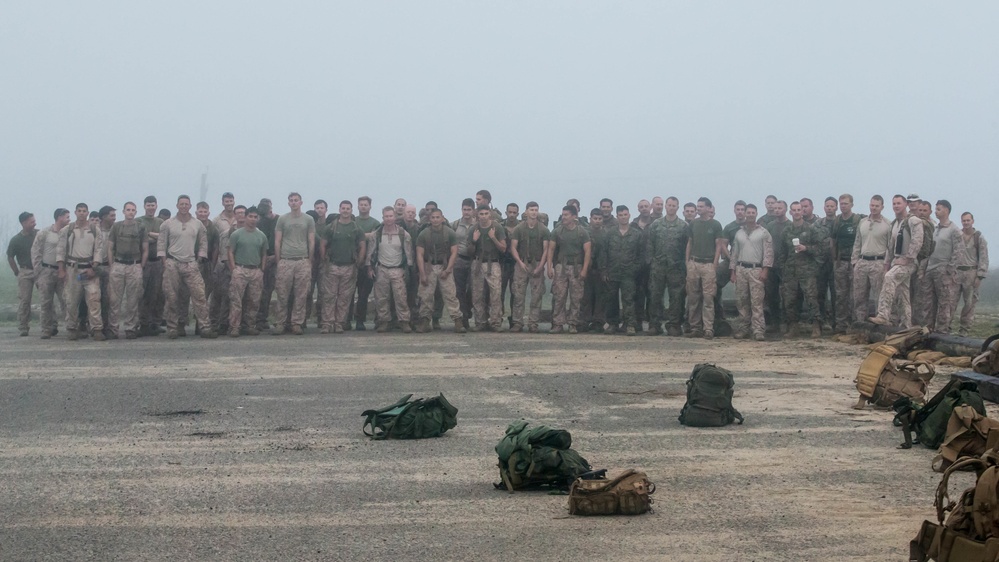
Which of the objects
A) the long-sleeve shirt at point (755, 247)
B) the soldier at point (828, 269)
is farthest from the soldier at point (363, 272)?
the soldier at point (828, 269)

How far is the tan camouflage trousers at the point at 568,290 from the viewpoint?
820 inches

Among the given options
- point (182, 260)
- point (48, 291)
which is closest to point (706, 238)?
point (182, 260)

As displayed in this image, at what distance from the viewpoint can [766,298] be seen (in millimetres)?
20516

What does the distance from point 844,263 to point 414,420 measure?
38.5 ft

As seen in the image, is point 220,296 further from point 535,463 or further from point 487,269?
point 535,463

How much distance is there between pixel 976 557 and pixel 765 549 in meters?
1.51

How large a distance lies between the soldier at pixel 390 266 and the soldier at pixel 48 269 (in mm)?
5449

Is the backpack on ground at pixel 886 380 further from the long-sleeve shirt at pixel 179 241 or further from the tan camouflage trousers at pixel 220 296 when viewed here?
the tan camouflage trousers at pixel 220 296

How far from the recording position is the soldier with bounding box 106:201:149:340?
1942cm

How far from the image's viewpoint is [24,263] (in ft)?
67.6

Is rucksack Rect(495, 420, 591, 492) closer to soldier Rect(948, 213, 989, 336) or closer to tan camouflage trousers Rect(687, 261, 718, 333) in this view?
tan camouflage trousers Rect(687, 261, 718, 333)

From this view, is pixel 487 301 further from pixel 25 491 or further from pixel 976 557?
pixel 976 557

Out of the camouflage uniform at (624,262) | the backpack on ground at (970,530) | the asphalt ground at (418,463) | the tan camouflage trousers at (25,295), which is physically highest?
the camouflage uniform at (624,262)

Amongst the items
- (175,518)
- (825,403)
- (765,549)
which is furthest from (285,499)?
(825,403)
